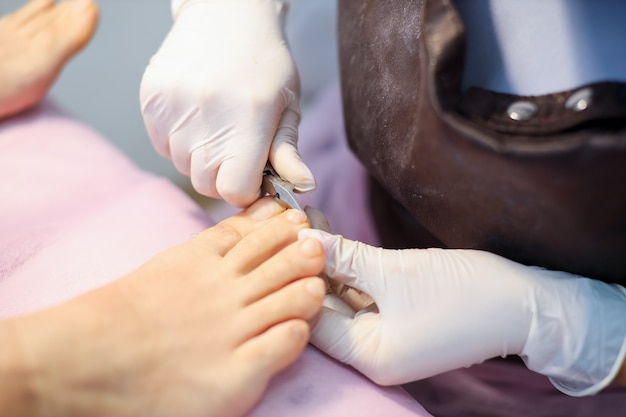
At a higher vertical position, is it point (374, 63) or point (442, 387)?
point (374, 63)

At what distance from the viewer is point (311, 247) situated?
55 centimetres

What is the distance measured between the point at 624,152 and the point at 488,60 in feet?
0.49

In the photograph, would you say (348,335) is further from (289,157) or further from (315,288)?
(289,157)

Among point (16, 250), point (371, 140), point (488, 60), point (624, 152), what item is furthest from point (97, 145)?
point (624, 152)

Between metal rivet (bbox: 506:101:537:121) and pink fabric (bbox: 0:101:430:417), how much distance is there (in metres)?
0.26

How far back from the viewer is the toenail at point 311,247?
0.55m

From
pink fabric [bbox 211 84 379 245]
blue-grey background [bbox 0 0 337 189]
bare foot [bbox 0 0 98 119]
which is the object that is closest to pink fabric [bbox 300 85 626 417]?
pink fabric [bbox 211 84 379 245]

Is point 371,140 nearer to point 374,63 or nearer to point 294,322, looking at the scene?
point 374,63

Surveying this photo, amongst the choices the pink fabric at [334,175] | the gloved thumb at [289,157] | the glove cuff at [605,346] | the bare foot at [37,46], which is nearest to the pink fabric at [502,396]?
the pink fabric at [334,175]

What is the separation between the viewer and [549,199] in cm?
51

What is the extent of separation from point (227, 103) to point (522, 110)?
0.89 ft

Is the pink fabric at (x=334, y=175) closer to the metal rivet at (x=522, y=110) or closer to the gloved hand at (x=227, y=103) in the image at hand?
the gloved hand at (x=227, y=103)

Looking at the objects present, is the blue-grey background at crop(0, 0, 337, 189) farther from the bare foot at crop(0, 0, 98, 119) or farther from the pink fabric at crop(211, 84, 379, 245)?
the bare foot at crop(0, 0, 98, 119)

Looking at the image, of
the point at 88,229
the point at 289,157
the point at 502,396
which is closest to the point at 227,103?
the point at 289,157
